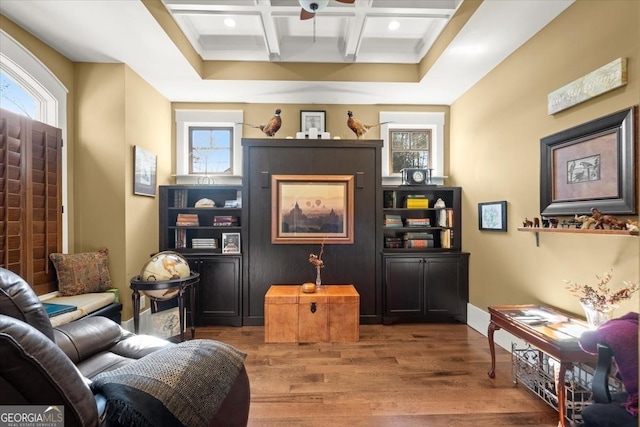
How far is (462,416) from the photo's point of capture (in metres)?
2.17

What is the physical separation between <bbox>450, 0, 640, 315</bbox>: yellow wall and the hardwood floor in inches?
32.8

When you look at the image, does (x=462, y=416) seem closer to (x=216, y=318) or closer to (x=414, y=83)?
(x=216, y=318)

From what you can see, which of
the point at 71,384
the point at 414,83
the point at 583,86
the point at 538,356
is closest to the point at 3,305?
the point at 71,384

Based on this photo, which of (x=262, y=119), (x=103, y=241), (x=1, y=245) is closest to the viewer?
(x=1, y=245)

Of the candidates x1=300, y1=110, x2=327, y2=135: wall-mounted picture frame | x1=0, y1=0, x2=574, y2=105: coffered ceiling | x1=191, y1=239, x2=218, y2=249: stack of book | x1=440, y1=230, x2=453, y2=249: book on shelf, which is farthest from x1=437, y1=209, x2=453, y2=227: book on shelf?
x1=191, y1=239, x2=218, y2=249: stack of book

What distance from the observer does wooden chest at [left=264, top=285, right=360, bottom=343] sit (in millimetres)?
3412

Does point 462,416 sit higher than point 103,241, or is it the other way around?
point 103,241

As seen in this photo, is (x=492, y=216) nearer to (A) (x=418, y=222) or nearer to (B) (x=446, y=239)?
(B) (x=446, y=239)

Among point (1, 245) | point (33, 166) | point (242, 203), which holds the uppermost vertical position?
point (33, 166)

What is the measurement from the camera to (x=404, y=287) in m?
4.02

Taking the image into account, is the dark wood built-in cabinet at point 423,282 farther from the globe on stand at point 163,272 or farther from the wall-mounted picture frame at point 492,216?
the globe on stand at point 163,272

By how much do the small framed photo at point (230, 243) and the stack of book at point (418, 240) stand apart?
2325mm

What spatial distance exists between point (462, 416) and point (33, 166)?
4.19 metres

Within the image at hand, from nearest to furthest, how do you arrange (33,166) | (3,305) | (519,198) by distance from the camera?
(3,305) → (33,166) → (519,198)
